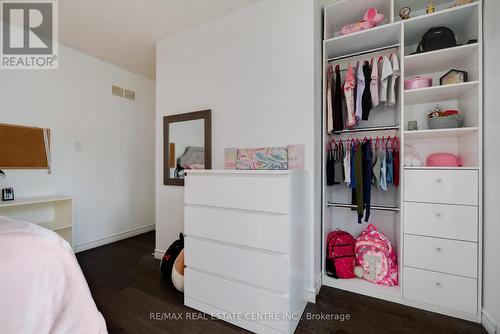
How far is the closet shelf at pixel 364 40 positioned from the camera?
1.90 m

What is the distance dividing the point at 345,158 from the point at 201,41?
1.93m

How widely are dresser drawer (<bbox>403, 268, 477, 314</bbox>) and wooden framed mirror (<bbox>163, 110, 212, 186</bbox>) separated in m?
2.00

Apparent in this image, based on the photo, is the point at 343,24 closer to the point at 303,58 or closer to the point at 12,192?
the point at 303,58

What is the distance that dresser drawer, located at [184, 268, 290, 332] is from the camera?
1.42 meters

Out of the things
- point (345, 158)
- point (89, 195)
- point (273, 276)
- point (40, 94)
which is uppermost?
point (40, 94)

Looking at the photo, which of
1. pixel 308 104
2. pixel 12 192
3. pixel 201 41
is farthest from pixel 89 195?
pixel 308 104

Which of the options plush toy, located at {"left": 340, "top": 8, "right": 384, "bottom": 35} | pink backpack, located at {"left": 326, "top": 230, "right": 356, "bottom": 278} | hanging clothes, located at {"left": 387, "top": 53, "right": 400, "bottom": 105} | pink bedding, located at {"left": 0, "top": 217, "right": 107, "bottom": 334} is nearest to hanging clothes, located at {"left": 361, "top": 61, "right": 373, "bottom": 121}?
hanging clothes, located at {"left": 387, "top": 53, "right": 400, "bottom": 105}

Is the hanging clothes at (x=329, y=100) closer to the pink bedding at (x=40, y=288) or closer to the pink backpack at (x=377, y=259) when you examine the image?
the pink backpack at (x=377, y=259)

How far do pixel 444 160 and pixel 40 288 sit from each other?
273 centimetres

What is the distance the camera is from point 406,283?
1.77 metres

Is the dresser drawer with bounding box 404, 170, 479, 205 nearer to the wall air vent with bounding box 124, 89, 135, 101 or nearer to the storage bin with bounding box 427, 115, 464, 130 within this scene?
the storage bin with bounding box 427, 115, 464, 130

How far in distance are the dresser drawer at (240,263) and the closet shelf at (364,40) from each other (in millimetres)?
1918

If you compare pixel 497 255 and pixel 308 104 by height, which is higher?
pixel 308 104

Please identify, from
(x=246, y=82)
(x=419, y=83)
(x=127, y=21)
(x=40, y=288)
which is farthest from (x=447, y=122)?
(x=127, y=21)
